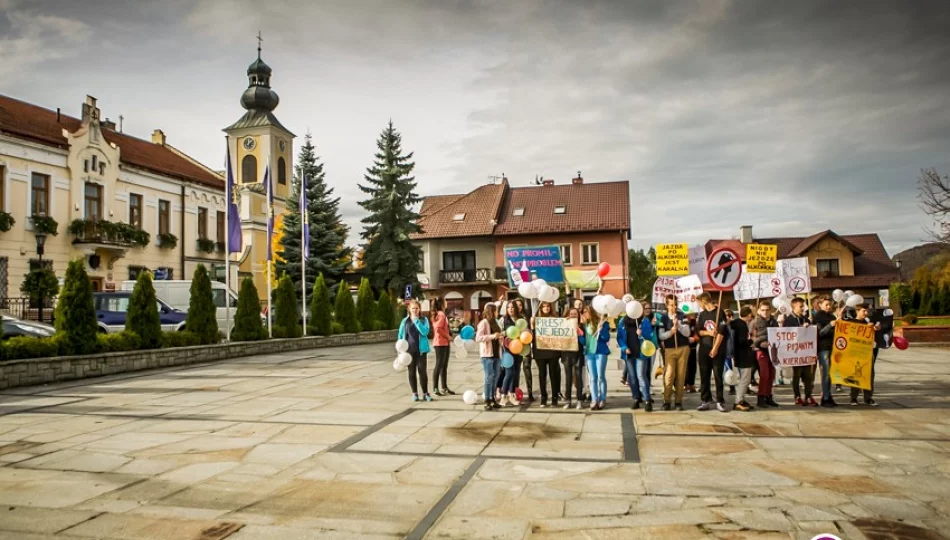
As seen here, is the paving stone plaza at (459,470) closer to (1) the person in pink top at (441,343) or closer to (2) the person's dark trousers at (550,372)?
Result: (2) the person's dark trousers at (550,372)

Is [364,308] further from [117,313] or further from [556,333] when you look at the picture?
[556,333]

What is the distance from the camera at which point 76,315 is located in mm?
15453

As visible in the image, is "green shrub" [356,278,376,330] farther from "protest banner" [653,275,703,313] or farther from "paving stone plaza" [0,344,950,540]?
"paving stone plaza" [0,344,950,540]

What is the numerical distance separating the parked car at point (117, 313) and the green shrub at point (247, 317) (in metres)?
1.72

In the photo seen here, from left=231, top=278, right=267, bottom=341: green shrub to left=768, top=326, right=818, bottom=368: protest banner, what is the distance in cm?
1707

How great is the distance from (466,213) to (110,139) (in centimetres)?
2425

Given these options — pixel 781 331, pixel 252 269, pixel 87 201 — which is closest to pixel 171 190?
pixel 87 201

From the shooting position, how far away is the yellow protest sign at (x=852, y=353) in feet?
35.0

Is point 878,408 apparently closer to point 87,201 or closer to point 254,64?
point 87,201

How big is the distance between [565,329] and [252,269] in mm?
39849

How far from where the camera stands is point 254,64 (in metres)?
49.5

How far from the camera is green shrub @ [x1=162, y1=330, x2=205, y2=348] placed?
60.3 ft

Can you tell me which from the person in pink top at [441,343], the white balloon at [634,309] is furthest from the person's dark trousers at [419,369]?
the white balloon at [634,309]

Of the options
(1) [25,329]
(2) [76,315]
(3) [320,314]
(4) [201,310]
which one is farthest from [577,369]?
(3) [320,314]
